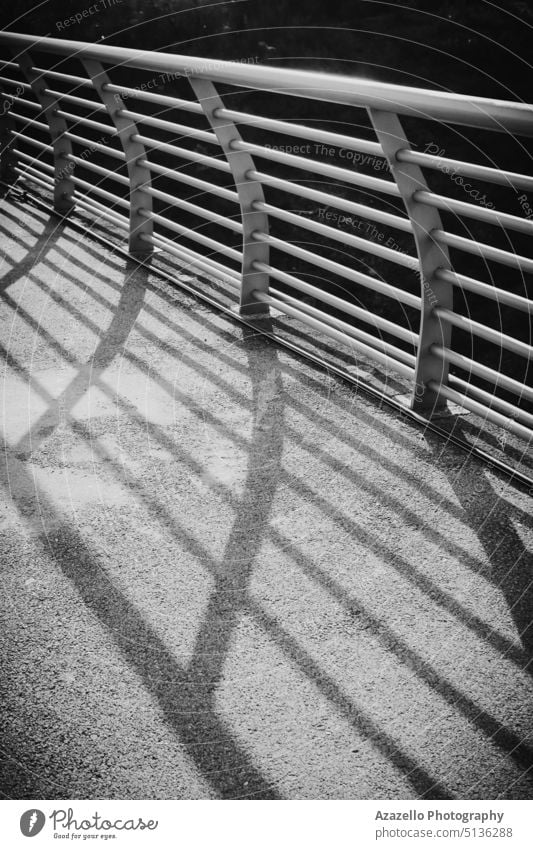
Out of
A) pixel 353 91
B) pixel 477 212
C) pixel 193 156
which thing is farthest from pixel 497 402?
pixel 193 156

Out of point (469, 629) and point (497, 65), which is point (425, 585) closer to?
point (469, 629)

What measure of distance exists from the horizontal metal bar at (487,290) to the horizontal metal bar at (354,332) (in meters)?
0.47

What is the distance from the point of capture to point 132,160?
5891mm

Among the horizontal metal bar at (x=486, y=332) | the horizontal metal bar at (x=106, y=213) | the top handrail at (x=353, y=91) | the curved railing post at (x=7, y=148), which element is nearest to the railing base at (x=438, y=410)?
the horizontal metal bar at (x=486, y=332)

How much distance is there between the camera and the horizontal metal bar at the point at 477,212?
2.80 metres

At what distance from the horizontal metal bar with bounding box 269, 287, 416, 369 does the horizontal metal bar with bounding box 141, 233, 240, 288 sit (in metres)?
0.38

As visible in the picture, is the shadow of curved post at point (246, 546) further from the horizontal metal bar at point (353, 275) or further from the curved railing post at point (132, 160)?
the curved railing post at point (132, 160)

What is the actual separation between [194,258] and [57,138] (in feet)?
8.72

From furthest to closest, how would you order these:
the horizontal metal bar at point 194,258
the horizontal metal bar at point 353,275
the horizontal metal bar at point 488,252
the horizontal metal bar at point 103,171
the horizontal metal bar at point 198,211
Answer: the horizontal metal bar at point 103,171
the horizontal metal bar at point 194,258
the horizontal metal bar at point 198,211
the horizontal metal bar at point 353,275
the horizontal metal bar at point 488,252

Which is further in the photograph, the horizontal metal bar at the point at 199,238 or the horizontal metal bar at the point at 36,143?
the horizontal metal bar at the point at 36,143

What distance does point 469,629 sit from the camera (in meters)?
2.51

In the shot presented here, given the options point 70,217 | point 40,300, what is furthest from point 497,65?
point 40,300

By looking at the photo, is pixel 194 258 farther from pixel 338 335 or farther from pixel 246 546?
pixel 246 546

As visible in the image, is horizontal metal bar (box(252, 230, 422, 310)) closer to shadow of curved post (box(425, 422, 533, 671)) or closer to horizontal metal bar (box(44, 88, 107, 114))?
shadow of curved post (box(425, 422, 533, 671))
